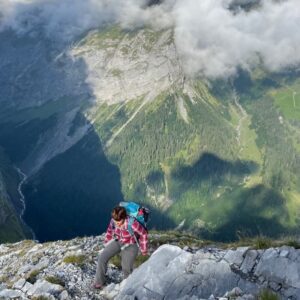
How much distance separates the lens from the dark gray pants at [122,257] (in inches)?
1115

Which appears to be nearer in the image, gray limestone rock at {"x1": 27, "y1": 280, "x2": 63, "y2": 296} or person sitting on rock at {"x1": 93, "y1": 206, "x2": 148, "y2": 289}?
person sitting on rock at {"x1": 93, "y1": 206, "x2": 148, "y2": 289}

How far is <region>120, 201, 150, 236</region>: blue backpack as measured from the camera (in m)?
27.3

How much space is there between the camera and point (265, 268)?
2430 centimetres

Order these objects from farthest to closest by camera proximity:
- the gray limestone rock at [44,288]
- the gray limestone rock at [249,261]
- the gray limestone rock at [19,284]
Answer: the gray limestone rock at [19,284] < the gray limestone rock at [44,288] < the gray limestone rock at [249,261]

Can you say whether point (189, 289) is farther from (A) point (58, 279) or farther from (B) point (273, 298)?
(A) point (58, 279)

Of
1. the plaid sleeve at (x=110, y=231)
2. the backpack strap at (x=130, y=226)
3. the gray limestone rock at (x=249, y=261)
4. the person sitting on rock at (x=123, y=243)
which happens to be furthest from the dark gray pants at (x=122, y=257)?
the gray limestone rock at (x=249, y=261)

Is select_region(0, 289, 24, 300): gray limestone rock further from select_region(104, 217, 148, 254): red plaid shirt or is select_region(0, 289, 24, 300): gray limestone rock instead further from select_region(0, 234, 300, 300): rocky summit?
select_region(104, 217, 148, 254): red plaid shirt

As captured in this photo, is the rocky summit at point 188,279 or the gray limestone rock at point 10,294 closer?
the rocky summit at point 188,279

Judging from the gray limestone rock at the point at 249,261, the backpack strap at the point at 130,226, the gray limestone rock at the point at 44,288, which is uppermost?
the backpack strap at the point at 130,226

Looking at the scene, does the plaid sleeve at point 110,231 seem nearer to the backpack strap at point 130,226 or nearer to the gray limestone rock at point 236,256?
the backpack strap at point 130,226

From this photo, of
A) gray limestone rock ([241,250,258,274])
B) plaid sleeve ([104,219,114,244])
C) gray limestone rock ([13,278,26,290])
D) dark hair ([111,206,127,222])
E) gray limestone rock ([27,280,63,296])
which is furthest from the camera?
gray limestone rock ([13,278,26,290])

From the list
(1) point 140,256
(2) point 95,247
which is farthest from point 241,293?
(2) point 95,247

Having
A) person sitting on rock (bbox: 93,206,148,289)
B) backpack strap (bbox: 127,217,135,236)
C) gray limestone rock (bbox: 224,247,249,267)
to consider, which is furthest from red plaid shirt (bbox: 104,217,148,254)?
gray limestone rock (bbox: 224,247,249,267)

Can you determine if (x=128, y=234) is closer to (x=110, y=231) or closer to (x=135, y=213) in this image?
(x=110, y=231)
